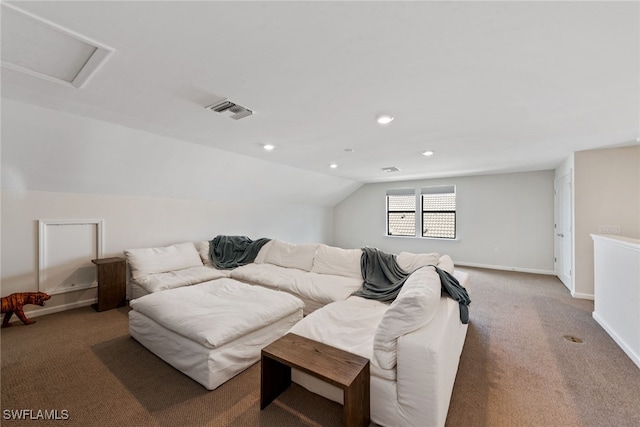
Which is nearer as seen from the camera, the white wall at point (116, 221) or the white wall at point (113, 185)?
the white wall at point (113, 185)

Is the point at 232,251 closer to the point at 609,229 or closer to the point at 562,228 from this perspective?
the point at 609,229

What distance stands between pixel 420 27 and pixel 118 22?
1.47 metres

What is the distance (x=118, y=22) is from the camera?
1.23 metres

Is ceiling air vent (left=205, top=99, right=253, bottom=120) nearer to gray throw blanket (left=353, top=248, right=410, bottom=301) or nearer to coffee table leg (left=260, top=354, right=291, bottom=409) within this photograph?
coffee table leg (left=260, top=354, right=291, bottom=409)

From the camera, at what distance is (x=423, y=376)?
1414 millimetres

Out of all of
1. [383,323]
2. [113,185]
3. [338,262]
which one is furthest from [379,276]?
[113,185]

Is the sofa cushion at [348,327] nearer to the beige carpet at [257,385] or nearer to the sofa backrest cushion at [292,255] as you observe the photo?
the beige carpet at [257,385]

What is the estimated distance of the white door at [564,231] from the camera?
4.13 m

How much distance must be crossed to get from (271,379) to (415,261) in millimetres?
2082

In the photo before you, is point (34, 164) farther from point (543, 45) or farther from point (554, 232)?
point (554, 232)

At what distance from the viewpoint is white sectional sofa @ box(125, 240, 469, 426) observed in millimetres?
1436

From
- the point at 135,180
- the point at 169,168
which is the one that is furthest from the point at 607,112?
the point at 135,180

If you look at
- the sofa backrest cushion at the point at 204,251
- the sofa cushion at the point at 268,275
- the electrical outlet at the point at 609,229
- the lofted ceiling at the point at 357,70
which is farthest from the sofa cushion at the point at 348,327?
the electrical outlet at the point at 609,229

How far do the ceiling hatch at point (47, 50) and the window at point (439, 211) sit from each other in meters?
6.51
